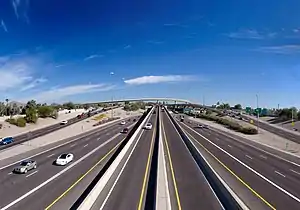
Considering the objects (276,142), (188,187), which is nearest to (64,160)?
(188,187)

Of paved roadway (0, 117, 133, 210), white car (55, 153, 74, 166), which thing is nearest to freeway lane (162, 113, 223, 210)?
paved roadway (0, 117, 133, 210)

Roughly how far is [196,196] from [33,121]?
83194 mm

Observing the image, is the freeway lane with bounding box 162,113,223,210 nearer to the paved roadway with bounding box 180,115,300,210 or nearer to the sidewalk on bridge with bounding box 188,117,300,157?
the paved roadway with bounding box 180,115,300,210

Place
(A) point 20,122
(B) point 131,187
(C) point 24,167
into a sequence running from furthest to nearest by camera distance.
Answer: (A) point 20,122 < (C) point 24,167 < (B) point 131,187

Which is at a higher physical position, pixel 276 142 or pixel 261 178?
pixel 261 178

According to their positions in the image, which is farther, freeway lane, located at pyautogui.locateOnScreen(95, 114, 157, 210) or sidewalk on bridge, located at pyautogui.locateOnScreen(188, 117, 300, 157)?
sidewalk on bridge, located at pyautogui.locateOnScreen(188, 117, 300, 157)

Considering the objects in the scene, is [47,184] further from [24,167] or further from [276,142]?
[276,142]

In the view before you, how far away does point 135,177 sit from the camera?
104 feet

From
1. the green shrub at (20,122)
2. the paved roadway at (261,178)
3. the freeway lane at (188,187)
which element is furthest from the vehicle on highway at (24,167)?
the green shrub at (20,122)

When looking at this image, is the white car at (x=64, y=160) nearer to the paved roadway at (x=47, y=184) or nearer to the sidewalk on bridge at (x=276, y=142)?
the paved roadway at (x=47, y=184)

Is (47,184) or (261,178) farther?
(261,178)

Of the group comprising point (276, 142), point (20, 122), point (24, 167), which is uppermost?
point (20, 122)

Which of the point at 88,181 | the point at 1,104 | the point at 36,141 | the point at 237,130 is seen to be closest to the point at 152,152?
the point at 88,181

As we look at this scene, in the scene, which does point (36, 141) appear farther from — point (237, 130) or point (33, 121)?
point (237, 130)
